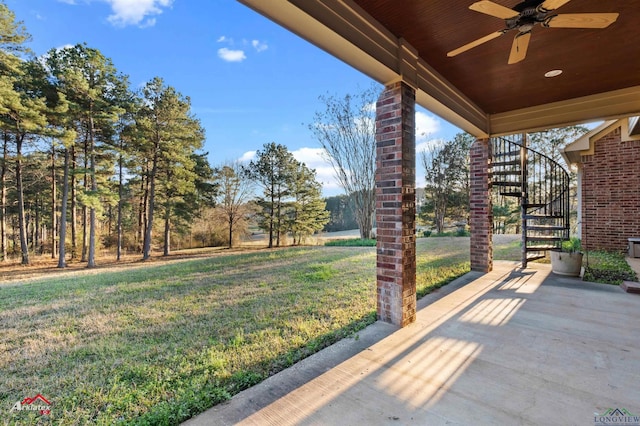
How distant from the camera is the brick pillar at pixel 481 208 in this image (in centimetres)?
484

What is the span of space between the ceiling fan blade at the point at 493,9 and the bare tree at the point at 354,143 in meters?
9.81

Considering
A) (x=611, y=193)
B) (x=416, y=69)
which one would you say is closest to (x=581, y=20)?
(x=416, y=69)

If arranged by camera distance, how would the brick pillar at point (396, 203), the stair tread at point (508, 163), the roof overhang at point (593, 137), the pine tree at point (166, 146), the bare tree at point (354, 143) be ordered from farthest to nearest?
the pine tree at point (166, 146)
the bare tree at point (354, 143)
the roof overhang at point (593, 137)
the stair tread at point (508, 163)
the brick pillar at point (396, 203)

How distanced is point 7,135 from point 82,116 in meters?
2.15

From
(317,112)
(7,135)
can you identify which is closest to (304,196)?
(317,112)

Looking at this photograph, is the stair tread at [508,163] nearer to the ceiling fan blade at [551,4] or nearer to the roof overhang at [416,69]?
the roof overhang at [416,69]

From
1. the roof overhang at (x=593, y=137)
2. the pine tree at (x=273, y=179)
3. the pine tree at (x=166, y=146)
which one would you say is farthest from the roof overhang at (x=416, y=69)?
the pine tree at (x=273, y=179)

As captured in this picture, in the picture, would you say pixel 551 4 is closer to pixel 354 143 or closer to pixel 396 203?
pixel 396 203

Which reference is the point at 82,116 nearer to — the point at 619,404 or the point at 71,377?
the point at 71,377

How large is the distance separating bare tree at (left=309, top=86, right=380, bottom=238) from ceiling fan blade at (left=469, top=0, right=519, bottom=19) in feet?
32.2

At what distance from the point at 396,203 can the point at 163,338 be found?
2.67 meters

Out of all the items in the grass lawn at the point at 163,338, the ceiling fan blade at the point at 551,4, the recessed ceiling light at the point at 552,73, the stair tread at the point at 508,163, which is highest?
the recessed ceiling light at the point at 552,73

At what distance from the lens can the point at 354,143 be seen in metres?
11.9

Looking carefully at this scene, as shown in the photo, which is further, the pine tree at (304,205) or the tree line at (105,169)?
the pine tree at (304,205)
